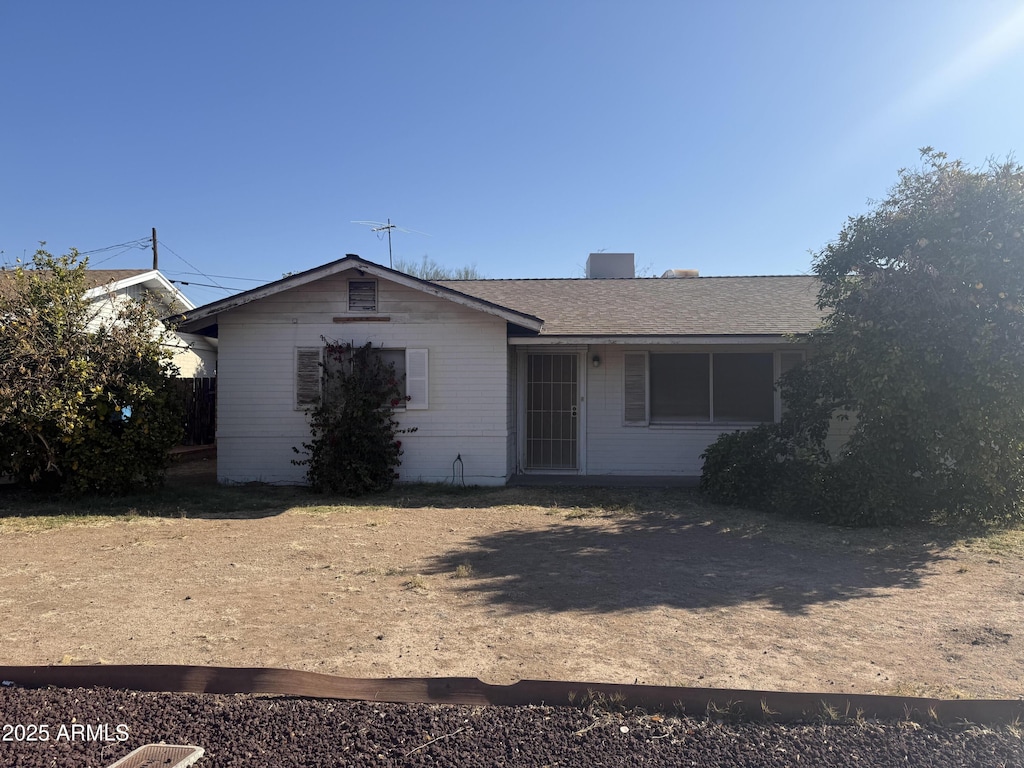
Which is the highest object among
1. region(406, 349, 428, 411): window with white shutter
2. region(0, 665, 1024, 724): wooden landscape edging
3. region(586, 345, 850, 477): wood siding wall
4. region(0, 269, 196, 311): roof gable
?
region(0, 269, 196, 311): roof gable

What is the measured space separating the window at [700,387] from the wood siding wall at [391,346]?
246 centimetres

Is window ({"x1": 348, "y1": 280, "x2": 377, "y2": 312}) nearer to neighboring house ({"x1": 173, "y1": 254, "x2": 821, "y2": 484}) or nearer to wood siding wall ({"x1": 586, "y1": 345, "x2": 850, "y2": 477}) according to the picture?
neighboring house ({"x1": 173, "y1": 254, "x2": 821, "y2": 484})

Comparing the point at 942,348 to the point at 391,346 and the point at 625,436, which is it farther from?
the point at 391,346

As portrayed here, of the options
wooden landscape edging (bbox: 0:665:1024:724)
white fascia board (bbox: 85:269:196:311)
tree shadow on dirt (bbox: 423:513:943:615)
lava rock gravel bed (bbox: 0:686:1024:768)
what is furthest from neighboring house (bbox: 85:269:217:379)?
lava rock gravel bed (bbox: 0:686:1024:768)

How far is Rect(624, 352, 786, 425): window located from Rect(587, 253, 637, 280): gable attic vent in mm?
6141

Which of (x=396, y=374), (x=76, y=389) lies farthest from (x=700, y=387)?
(x=76, y=389)

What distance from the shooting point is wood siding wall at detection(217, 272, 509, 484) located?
37.8ft

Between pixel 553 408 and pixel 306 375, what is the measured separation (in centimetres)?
426

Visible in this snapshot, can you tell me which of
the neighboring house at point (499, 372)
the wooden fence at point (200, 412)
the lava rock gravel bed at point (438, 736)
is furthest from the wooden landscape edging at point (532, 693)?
the wooden fence at point (200, 412)

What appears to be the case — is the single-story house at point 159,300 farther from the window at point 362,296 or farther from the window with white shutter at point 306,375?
the window at point 362,296

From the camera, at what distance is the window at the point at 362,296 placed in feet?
37.9

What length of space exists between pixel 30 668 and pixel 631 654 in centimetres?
357

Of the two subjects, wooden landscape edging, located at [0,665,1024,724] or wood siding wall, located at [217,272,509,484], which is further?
wood siding wall, located at [217,272,509,484]

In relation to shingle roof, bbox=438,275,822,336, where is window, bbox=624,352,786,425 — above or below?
below
